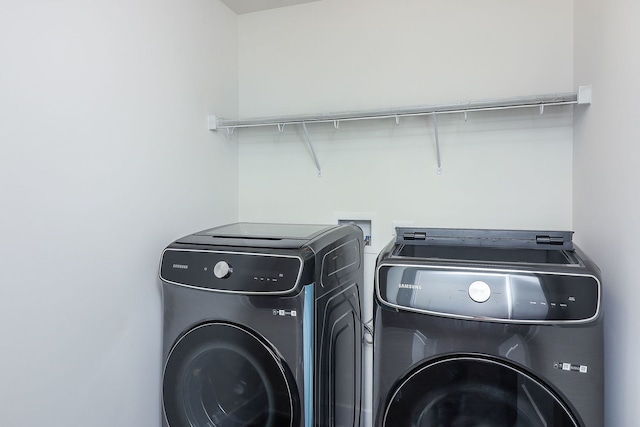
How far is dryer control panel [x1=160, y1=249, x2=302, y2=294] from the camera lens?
1.34 meters

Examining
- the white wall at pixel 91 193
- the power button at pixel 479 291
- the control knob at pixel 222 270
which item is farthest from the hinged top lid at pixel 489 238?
the white wall at pixel 91 193

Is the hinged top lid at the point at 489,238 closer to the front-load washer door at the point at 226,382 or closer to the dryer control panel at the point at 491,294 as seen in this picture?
the dryer control panel at the point at 491,294

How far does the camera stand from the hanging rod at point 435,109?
156 centimetres

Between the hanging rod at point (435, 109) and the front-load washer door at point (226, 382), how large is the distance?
1042 mm

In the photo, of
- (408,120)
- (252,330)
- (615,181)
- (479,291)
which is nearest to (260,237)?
(252,330)

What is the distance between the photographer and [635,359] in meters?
1.04

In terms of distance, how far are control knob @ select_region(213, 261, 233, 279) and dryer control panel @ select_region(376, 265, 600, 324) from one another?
21.3 inches

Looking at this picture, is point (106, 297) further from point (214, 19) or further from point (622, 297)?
point (622, 297)

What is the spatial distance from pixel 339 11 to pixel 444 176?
1.04 meters

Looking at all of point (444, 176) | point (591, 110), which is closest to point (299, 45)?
point (444, 176)

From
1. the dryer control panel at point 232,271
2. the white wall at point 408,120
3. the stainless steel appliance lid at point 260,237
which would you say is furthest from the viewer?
the white wall at point 408,120

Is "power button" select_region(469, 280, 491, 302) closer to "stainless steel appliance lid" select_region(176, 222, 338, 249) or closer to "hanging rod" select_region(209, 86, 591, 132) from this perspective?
"stainless steel appliance lid" select_region(176, 222, 338, 249)

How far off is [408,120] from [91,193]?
56.6 inches

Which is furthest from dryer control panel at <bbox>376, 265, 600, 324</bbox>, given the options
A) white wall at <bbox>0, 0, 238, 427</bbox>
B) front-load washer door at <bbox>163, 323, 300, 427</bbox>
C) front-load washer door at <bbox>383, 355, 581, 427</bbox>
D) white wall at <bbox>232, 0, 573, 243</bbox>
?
white wall at <bbox>0, 0, 238, 427</bbox>
